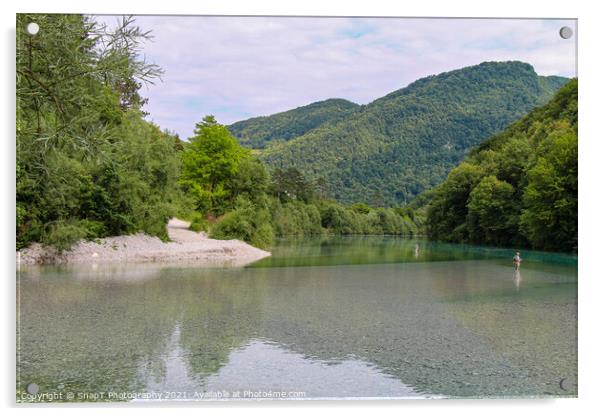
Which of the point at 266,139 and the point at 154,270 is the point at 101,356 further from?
the point at 154,270

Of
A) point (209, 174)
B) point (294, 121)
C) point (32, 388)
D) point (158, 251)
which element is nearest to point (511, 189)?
point (209, 174)

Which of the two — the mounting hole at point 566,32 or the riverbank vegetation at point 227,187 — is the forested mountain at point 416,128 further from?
the riverbank vegetation at point 227,187

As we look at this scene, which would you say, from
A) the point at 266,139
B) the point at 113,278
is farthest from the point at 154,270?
the point at 266,139

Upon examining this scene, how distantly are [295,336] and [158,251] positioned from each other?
43.9 ft

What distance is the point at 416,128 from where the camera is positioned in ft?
51.6

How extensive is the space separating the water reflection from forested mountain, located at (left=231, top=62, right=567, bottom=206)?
12.7 feet

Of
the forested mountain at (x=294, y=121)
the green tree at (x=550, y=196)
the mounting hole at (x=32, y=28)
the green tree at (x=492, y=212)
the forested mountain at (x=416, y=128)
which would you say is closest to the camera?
the mounting hole at (x=32, y=28)

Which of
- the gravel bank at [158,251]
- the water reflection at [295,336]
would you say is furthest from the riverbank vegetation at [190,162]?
the water reflection at [295,336]

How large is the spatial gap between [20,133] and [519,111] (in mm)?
14854

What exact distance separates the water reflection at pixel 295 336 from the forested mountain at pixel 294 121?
3.60 metres

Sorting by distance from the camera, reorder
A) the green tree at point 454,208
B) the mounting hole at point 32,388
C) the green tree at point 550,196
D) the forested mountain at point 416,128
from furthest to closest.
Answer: the green tree at point 454,208 → the green tree at point 550,196 → the forested mountain at point 416,128 → the mounting hole at point 32,388

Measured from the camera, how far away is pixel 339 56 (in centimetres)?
818

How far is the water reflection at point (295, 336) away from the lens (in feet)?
20.5

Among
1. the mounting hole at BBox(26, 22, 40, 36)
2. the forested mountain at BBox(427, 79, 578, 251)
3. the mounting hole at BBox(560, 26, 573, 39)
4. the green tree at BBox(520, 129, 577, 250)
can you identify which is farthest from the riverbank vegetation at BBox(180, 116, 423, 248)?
the mounting hole at BBox(560, 26, 573, 39)
